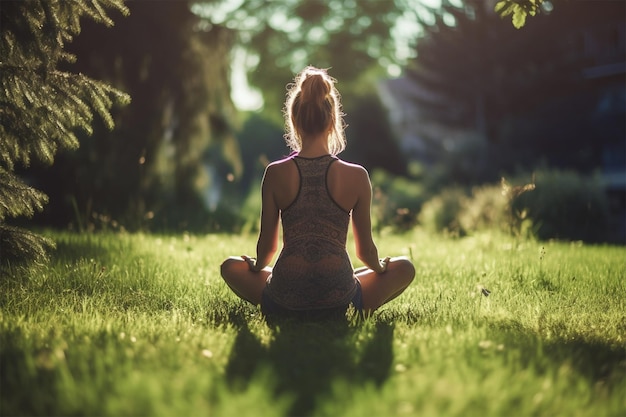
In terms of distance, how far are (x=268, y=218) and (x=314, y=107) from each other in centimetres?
71

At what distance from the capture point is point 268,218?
4.16m

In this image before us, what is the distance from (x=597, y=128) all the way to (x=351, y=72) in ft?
32.9

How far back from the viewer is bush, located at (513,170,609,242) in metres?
13.0

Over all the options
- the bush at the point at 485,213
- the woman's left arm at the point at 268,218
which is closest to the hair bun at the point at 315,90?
the woman's left arm at the point at 268,218

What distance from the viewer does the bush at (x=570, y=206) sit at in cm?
1296

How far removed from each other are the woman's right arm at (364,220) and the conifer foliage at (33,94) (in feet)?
6.01

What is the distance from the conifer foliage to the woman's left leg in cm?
131

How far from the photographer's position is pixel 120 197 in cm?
1146

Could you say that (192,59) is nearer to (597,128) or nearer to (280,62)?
(280,62)

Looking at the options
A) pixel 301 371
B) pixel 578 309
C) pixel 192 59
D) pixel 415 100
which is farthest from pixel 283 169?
pixel 415 100

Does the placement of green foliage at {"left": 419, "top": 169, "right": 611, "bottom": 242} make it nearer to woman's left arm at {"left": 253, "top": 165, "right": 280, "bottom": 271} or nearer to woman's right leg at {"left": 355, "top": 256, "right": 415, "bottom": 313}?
woman's right leg at {"left": 355, "top": 256, "right": 415, "bottom": 313}

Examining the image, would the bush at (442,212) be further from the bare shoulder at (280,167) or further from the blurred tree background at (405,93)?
the bare shoulder at (280,167)

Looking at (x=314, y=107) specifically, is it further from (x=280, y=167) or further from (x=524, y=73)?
(x=524, y=73)

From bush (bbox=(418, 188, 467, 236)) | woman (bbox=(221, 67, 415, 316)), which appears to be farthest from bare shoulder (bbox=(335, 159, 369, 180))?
bush (bbox=(418, 188, 467, 236))
